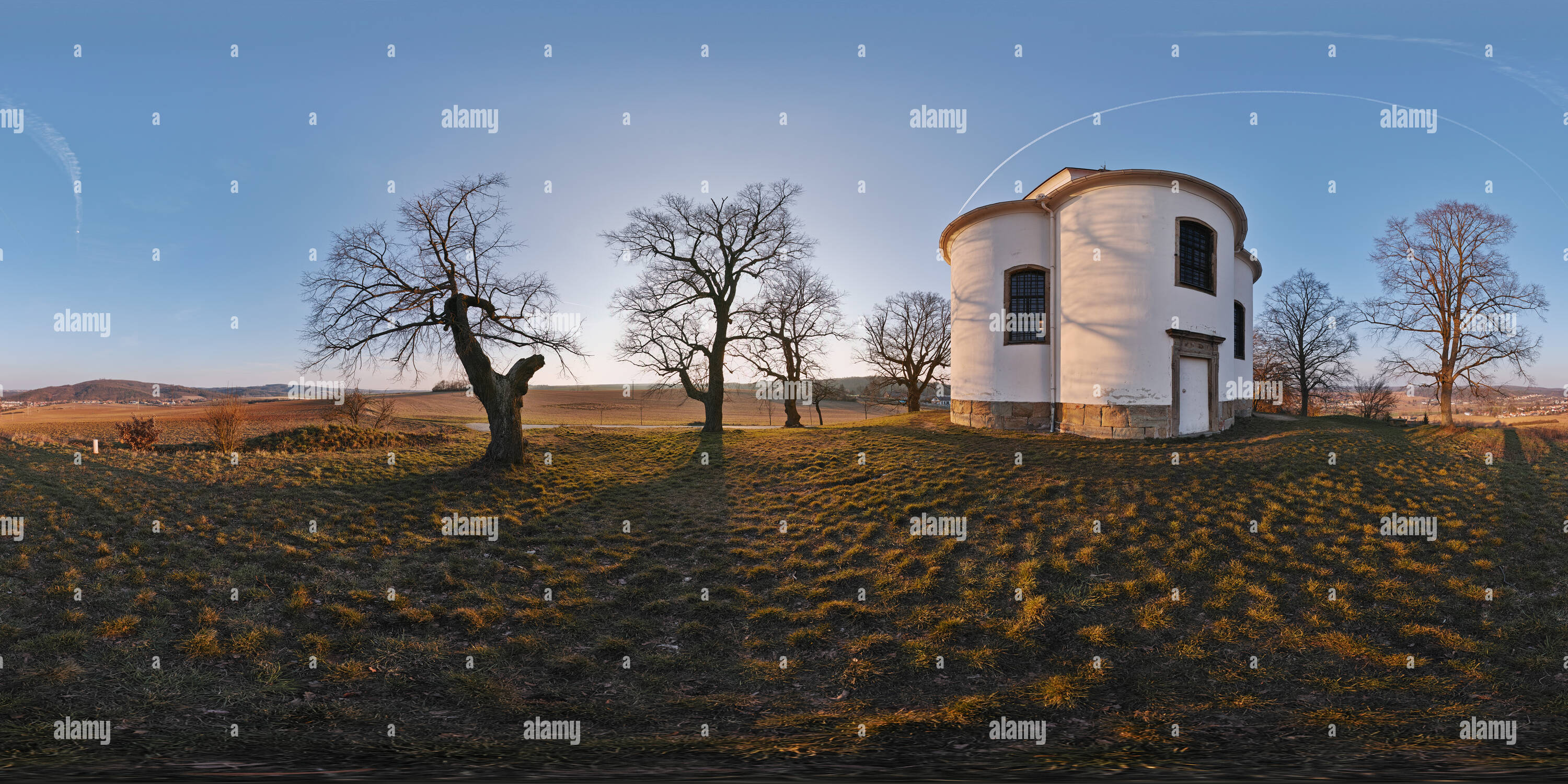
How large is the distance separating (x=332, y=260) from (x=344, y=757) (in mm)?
14270

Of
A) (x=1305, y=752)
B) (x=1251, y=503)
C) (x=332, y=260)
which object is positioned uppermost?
(x=332, y=260)

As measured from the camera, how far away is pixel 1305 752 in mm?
4676

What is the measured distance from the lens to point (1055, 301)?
20.7m

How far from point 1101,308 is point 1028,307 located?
108 inches

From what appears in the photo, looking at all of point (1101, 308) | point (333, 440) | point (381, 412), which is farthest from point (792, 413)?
point (333, 440)

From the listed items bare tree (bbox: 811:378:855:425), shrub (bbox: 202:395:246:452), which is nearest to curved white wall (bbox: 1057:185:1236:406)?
bare tree (bbox: 811:378:855:425)

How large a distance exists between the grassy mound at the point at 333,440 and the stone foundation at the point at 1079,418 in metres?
21.2

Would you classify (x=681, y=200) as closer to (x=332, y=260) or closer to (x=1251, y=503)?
(x=332, y=260)

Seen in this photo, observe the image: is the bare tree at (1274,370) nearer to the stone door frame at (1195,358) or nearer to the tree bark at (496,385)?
the stone door frame at (1195,358)

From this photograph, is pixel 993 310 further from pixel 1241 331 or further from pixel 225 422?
pixel 225 422

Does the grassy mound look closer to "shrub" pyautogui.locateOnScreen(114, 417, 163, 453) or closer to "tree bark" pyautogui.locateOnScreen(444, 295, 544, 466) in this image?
"shrub" pyautogui.locateOnScreen(114, 417, 163, 453)

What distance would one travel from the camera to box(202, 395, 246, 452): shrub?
64.4 feet

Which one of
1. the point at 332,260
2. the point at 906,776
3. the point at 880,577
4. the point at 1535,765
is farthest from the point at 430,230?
the point at 1535,765

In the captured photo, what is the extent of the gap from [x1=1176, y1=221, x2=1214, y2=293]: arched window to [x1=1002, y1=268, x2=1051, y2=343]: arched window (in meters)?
4.25
